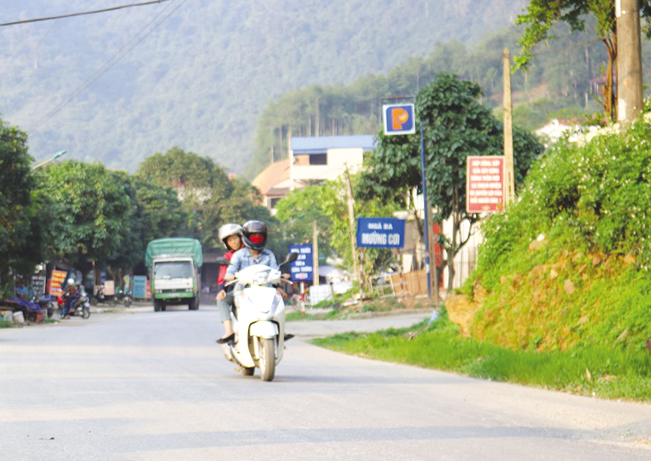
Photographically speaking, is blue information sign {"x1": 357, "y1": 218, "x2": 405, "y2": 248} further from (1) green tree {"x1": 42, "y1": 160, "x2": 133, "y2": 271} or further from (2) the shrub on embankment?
(1) green tree {"x1": 42, "y1": 160, "x2": 133, "y2": 271}

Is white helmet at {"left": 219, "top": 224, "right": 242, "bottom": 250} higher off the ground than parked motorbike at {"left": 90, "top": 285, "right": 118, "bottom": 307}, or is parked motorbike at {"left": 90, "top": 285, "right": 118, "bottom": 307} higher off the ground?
white helmet at {"left": 219, "top": 224, "right": 242, "bottom": 250}

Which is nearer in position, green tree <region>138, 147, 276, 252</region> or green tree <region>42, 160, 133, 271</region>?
green tree <region>42, 160, 133, 271</region>

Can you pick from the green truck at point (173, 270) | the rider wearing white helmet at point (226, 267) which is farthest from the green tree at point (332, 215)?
the rider wearing white helmet at point (226, 267)

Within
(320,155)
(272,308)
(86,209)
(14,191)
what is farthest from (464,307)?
(320,155)

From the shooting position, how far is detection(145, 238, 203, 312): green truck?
5556 cm

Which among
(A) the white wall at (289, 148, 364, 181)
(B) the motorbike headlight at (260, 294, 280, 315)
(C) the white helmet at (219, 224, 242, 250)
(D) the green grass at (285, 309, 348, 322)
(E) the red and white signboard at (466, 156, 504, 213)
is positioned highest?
(A) the white wall at (289, 148, 364, 181)

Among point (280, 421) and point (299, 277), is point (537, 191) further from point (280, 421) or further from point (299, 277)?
point (299, 277)

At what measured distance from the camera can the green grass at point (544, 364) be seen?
10.6 m

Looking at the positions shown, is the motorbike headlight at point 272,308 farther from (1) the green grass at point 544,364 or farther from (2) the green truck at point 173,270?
(2) the green truck at point 173,270

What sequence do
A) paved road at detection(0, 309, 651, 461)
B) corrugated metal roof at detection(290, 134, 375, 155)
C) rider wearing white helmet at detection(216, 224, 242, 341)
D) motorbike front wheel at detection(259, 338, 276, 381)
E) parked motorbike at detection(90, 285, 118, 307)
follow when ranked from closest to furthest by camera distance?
paved road at detection(0, 309, 651, 461) → motorbike front wheel at detection(259, 338, 276, 381) → rider wearing white helmet at detection(216, 224, 242, 341) → parked motorbike at detection(90, 285, 118, 307) → corrugated metal roof at detection(290, 134, 375, 155)

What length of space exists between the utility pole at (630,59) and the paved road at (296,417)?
4615 millimetres

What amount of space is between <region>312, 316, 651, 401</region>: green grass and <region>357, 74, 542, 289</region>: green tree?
1975 centimetres

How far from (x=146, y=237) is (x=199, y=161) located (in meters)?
16.6

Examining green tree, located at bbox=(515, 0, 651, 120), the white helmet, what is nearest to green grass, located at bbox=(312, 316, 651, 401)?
the white helmet
